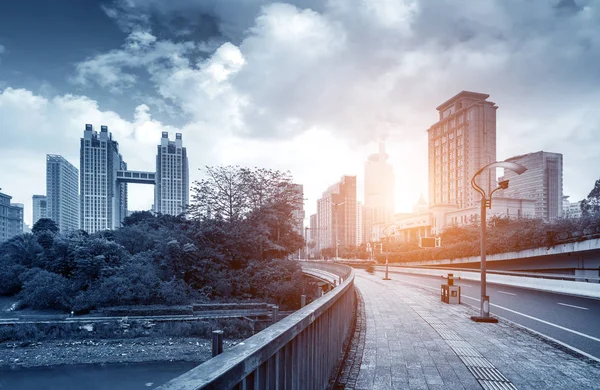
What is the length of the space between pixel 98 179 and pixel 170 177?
23.9 meters

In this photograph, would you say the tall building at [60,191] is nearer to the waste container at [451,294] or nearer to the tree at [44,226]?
the tree at [44,226]

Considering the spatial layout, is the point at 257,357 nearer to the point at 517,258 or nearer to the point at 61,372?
the point at 61,372

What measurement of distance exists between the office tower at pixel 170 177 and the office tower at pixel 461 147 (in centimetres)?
8759

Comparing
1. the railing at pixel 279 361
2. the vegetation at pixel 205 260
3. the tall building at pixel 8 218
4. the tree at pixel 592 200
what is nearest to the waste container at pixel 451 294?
the railing at pixel 279 361

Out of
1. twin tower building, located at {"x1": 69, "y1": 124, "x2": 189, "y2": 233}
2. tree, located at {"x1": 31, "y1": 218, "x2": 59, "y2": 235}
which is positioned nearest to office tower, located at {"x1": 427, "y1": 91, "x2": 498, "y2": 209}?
twin tower building, located at {"x1": 69, "y1": 124, "x2": 189, "y2": 233}

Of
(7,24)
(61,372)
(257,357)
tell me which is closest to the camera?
(257,357)

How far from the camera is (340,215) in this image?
133m

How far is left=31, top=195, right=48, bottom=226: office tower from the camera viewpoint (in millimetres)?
155625

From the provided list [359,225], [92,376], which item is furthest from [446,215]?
[92,376]

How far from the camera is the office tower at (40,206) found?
6127 inches

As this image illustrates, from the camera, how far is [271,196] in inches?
1817

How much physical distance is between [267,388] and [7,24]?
17419mm

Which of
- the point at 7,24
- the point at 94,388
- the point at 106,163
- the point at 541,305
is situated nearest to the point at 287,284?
the point at 94,388

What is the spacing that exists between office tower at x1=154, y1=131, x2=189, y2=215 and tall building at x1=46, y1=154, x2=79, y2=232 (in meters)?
40.3
